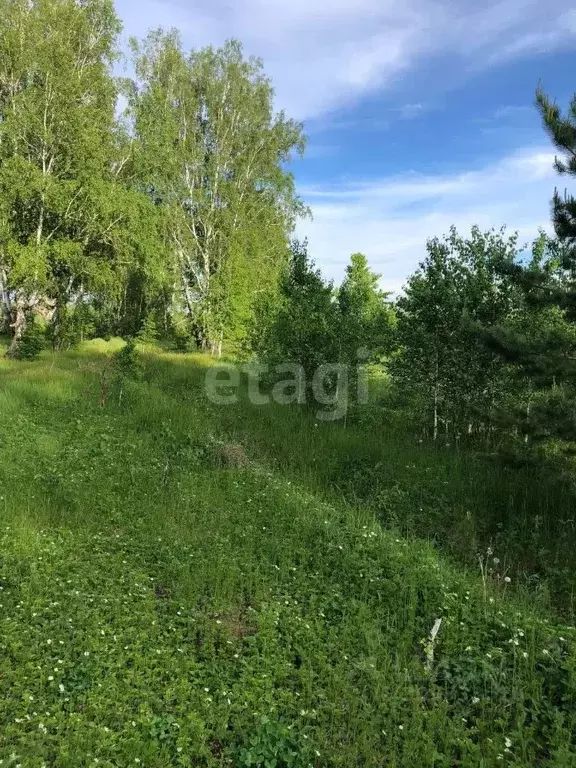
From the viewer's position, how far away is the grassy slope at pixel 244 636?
3594mm

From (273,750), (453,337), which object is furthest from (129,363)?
(273,750)

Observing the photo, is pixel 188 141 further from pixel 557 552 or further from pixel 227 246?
pixel 557 552

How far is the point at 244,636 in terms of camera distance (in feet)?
15.8

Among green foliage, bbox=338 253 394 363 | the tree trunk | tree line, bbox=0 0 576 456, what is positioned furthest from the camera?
the tree trunk

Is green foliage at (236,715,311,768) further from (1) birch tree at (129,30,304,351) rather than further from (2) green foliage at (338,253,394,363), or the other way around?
(1) birch tree at (129,30,304,351)

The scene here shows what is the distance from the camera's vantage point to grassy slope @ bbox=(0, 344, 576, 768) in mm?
3594

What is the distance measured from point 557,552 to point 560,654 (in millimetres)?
2882

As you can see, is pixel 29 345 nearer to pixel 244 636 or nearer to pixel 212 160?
pixel 212 160

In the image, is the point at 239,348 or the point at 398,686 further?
the point at 239,348

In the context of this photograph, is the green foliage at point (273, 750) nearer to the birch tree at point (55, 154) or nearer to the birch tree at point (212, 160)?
the birch tree at point (55, 154)

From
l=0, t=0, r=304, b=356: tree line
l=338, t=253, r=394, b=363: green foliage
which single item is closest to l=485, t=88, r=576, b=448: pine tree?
l=338, t=253, r=394, b=363: green foliage

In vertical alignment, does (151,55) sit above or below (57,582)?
above

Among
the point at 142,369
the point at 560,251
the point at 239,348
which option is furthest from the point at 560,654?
the point at 239,348

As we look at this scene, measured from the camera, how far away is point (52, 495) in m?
7.42
